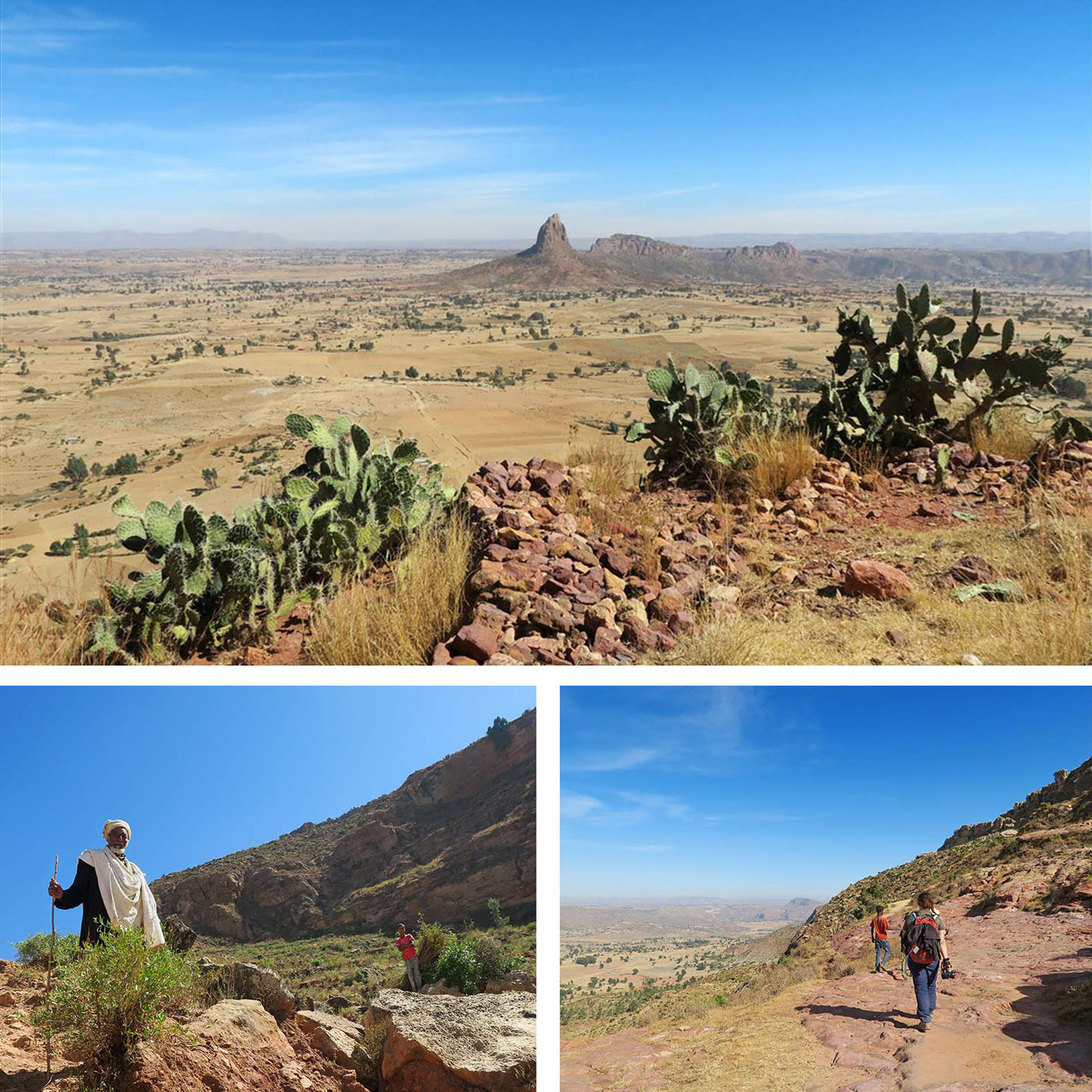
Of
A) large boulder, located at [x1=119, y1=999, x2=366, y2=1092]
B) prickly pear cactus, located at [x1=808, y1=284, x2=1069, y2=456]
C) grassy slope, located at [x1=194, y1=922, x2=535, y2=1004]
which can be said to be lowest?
large boulder, located at [x1=119, y1=999, x2=366, y2=1092]

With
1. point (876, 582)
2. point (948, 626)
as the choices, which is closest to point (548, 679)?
point (948, 626)

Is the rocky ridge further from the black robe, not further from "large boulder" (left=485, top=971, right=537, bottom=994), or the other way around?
the black robe

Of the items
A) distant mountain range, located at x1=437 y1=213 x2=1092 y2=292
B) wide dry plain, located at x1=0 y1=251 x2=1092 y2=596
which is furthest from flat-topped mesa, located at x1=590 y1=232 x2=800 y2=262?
wide dry plain, located at x1=0 y1=251 x2=1092 y2=596

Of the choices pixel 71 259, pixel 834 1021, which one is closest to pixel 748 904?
pixel 834 1021

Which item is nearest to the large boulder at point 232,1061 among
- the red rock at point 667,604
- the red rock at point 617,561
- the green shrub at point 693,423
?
the red rock at point 667,604

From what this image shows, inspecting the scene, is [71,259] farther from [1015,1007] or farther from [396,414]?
[1015,1007]

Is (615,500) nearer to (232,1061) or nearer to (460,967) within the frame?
(460,967)
